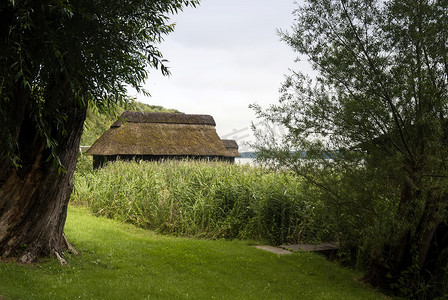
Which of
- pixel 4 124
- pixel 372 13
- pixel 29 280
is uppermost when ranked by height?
pixel 372 13

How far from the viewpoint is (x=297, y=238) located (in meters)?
10.4

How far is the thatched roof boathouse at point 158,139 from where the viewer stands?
26.5 metres

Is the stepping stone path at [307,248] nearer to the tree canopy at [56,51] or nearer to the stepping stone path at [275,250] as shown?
the stepping stone path at [275,250]

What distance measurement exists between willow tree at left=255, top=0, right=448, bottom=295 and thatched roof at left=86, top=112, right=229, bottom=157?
762 inches

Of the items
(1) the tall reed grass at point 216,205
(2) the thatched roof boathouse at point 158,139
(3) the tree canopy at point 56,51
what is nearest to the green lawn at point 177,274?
(1) the tall reed grass at point 216,205

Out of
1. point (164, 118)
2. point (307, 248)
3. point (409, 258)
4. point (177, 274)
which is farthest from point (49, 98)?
point (164, 118)

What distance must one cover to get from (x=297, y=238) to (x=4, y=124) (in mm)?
7350

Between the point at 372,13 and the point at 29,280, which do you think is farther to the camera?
the point at 372,13

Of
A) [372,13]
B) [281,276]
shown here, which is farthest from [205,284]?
[372,13]

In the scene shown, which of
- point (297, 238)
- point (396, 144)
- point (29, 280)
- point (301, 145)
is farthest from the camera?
point (297, 238)

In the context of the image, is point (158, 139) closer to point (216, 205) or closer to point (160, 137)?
point (160, 137)

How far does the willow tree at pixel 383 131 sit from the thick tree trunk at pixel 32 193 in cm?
394

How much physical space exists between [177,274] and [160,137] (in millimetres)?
21650

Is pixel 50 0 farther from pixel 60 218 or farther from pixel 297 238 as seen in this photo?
pixel 297 238
